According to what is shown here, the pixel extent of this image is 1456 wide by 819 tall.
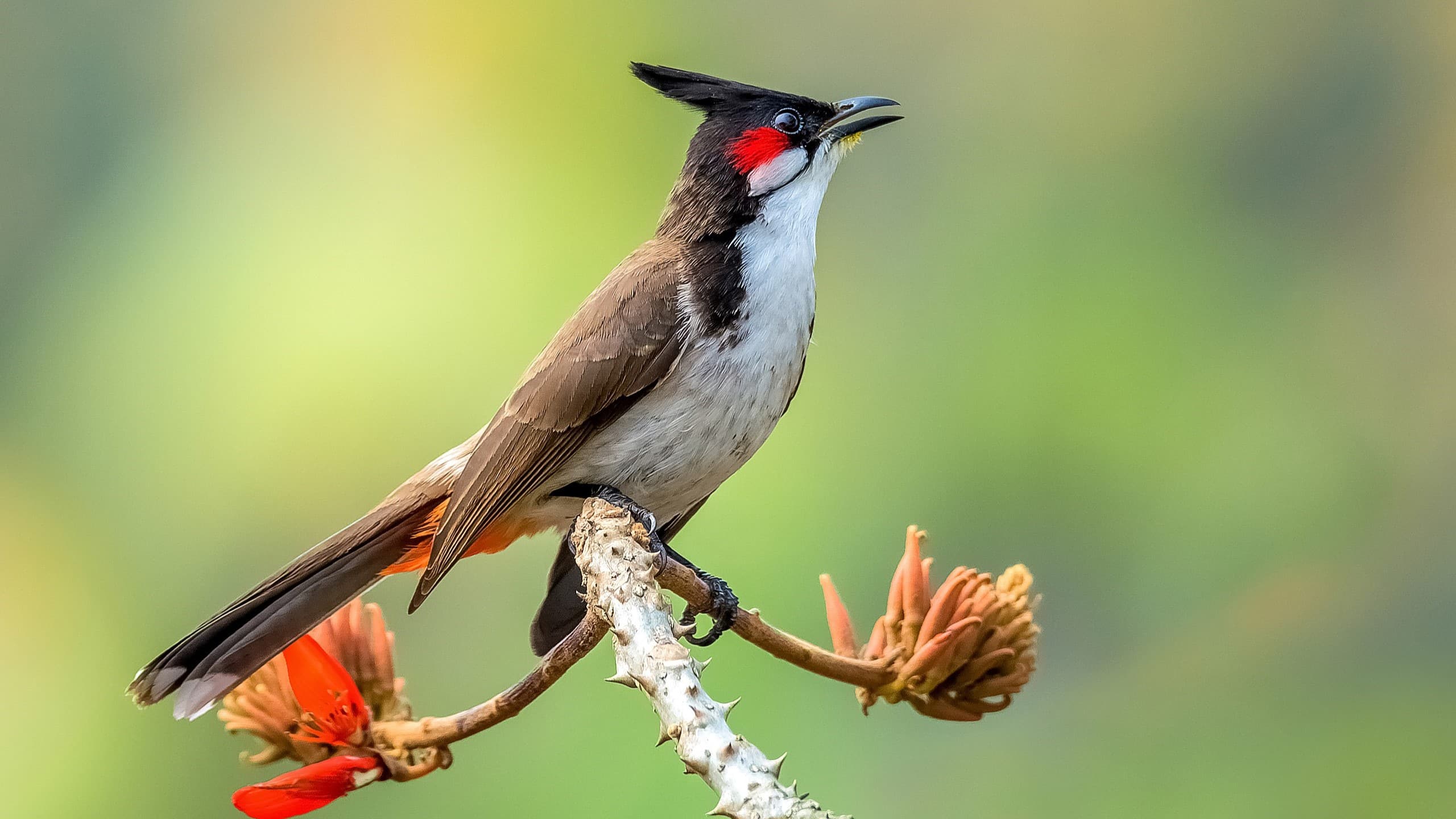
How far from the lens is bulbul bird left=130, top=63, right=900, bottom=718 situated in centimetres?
134

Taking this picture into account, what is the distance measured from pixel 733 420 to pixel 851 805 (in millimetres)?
995

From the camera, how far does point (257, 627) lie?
1311 millimetres

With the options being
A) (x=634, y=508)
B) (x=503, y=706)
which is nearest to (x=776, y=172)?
(x=634, y=508)

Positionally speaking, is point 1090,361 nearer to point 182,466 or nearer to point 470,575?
point 470,575

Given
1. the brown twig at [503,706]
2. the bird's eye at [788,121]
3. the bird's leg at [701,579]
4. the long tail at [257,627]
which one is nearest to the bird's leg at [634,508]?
the bird's leg at [701,579]

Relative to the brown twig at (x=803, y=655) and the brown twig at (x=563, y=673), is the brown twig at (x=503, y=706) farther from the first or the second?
the brown twig at (x=803, y=655)

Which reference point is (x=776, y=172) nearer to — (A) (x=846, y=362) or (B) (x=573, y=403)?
(B) (x=573, y=403)

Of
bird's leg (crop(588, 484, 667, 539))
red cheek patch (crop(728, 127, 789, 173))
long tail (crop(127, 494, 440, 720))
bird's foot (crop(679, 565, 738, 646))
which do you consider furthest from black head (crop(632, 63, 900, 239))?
long tail (crop(127, 494, 440, 720))

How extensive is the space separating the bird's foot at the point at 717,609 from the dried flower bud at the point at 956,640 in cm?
11

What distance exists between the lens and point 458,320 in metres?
2.43

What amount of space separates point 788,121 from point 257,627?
88 cm

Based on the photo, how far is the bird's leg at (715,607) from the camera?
4.26 feet

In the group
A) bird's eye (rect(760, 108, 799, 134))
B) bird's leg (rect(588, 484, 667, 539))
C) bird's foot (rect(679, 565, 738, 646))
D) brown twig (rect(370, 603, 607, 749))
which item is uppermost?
bird's eye (rect(760, 108, 799, 134))

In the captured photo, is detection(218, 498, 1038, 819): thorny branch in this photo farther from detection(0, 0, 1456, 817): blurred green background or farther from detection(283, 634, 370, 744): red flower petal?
detection(0, 0, 1456, 817): blurred green background
